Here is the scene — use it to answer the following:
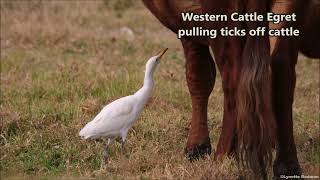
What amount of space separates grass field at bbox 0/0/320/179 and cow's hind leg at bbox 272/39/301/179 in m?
0.18

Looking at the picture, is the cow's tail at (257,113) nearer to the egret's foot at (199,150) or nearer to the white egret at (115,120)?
the white egret at (115,120)

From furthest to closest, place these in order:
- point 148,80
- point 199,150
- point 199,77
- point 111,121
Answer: point 199,77 → point 199,150 → point 148,80 → point 111,121

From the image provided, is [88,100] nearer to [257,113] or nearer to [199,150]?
[199,150]

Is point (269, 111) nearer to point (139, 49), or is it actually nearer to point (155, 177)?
point (155, 177)

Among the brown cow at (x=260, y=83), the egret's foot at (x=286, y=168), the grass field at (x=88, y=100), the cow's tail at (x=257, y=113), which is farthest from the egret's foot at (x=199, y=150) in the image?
the cow's tail at (x=257, y=113)

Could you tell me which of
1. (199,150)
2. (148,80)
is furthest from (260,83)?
(199,150)

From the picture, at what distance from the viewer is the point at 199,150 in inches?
192

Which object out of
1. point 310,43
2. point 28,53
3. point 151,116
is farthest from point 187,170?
point 28,53

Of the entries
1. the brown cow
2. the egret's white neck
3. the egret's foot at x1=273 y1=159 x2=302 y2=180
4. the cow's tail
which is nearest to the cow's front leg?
the egret's white neck

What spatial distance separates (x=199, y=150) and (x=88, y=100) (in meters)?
1.55

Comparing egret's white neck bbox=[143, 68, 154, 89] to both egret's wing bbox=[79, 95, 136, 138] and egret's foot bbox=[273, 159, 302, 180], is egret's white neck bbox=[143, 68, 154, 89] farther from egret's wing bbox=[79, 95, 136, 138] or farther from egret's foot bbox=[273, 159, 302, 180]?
egret's foot bbox=[273, 159, 302, 180]

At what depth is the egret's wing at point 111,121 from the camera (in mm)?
4242

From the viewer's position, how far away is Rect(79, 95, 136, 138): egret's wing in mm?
4242

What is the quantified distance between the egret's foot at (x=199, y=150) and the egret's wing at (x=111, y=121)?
1.96 ft
